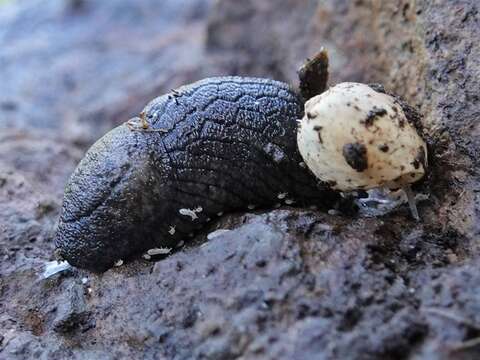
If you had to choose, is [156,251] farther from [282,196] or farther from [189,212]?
[282,196]

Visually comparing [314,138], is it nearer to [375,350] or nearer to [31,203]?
[375,350]

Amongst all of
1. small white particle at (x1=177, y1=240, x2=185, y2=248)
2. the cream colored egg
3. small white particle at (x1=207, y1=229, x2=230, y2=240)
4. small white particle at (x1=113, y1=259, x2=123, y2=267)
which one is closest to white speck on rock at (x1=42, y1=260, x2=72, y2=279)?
small white particle at (x1=113, y1=259, x2=123, y2=267)

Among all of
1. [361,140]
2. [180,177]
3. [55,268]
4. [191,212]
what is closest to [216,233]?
[191,212]

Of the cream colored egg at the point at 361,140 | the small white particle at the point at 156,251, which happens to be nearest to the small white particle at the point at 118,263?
the small white particle at the point at 156,251

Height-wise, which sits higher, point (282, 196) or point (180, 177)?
point (180, 177)

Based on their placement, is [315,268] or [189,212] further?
[189,212]

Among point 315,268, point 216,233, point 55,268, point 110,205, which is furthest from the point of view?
point 55,268

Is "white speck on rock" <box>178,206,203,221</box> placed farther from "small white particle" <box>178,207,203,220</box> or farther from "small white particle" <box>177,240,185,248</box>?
"small white particle" <box>177,240,185,248</box>
